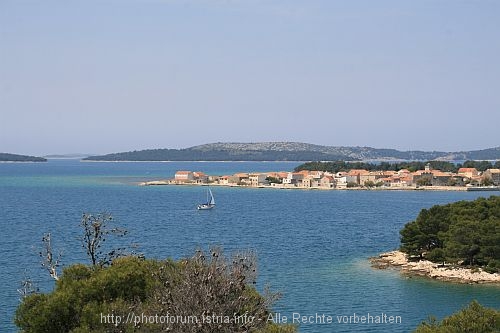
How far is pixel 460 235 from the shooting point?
29188 mm

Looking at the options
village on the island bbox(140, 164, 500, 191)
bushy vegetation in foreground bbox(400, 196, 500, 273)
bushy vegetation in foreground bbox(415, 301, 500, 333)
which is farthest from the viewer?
village on the island bbox(140, 164, 500, 191)

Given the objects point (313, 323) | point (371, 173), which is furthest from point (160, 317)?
point (371, 173)

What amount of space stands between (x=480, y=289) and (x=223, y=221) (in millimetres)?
28937

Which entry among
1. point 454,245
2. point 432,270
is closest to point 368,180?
point 454,245

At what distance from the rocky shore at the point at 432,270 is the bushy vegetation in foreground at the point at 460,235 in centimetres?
53

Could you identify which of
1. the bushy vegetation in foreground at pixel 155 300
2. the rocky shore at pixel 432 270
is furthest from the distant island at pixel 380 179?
the bushy vegetation in foreground at pixel 155 300

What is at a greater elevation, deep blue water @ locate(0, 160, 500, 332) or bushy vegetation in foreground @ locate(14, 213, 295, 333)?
bushy vegetation in foreground @ locate(14, 213, 295, 333)

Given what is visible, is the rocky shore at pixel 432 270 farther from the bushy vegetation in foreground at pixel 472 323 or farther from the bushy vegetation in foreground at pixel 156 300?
the bushy vegetation in foreground at pixel 156 300

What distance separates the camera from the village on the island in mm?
96312

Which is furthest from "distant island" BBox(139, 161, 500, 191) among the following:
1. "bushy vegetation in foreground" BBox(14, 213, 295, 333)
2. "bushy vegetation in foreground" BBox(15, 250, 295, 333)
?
"bushy vegetation in foreground" BBox(15, 250, 295, 333)

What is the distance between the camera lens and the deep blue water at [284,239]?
75.2 feet

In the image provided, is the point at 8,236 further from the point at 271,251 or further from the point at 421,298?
the point at 421,298

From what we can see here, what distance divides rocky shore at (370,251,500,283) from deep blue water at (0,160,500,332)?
76 cm

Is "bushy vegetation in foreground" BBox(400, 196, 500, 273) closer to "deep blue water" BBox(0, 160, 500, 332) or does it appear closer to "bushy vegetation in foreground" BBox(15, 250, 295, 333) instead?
"deep blue water" BBox(0, 160, 500, 332)
